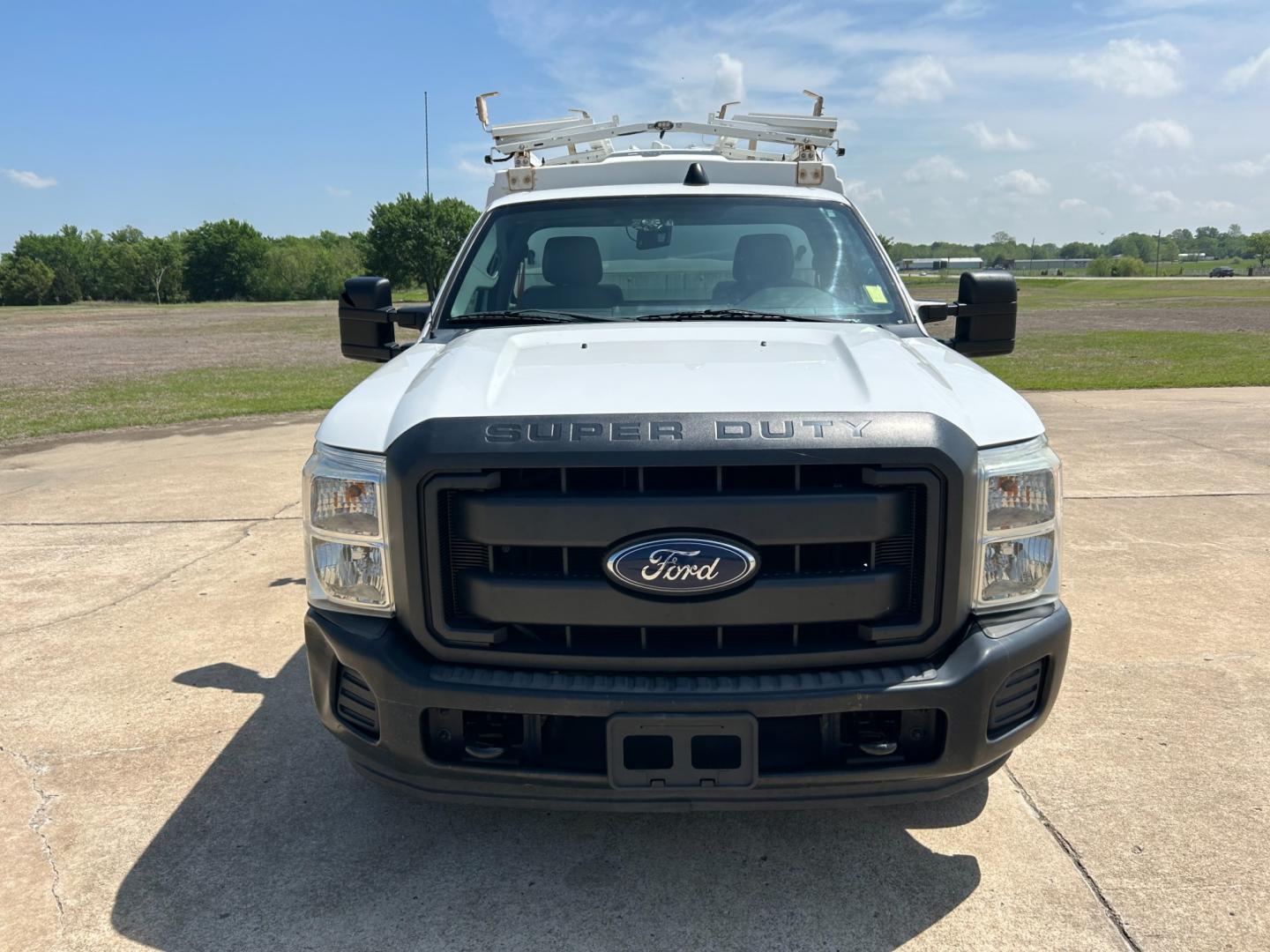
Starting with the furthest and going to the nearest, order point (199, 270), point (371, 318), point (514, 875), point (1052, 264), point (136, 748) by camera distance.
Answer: point (1052, 264), point (199, 270), point (371, 318), point (136, 748), point (514, 875)

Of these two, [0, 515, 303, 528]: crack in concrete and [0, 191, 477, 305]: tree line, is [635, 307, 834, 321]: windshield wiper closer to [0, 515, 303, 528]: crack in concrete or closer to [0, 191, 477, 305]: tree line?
[0, 515, 303, 528]: crack in concrete

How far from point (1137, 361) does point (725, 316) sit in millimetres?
16923

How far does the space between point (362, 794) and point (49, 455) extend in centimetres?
852

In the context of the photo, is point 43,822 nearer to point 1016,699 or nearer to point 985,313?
point 1016,699

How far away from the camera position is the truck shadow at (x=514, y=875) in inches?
110

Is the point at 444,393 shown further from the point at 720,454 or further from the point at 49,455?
the point at 49,455

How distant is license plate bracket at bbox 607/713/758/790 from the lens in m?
2.56

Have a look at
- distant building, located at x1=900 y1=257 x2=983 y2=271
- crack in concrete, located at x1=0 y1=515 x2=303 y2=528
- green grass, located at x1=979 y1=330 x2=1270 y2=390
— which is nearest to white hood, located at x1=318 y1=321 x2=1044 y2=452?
distant building, located at x1=900 y1=257 x2=983 y2=271

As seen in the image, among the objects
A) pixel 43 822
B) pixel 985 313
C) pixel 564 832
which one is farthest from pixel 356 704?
pixel 985 313

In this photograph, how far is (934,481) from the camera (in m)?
2.59

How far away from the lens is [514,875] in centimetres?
306

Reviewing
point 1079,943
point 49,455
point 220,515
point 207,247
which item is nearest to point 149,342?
point 49,455

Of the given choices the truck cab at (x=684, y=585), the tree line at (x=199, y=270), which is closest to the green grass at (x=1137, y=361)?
the truck cab at (x=684, y=585)

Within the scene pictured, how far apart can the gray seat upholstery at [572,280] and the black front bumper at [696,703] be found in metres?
1.74
